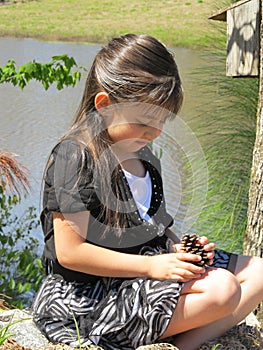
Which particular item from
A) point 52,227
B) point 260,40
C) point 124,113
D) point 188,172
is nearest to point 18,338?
point 52,227

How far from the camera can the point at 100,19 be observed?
24.8 ft

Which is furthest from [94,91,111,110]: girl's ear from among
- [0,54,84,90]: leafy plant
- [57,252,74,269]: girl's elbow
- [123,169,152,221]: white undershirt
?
[0,54,84,90]: leafy plant

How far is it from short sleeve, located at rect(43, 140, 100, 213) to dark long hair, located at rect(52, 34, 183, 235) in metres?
0.02

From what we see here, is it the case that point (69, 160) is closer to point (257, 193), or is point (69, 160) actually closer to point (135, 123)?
point (135, 123)

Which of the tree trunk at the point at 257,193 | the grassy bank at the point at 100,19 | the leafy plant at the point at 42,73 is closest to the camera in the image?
the tree trunk at the point at 257,193

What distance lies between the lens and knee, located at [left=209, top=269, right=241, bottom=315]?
1122mm

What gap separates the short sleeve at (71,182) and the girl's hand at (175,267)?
0.48ft

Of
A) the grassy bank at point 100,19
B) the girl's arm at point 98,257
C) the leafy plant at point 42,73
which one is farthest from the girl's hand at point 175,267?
the grassy bank at point 100,19

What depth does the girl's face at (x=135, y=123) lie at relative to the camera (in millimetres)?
1188

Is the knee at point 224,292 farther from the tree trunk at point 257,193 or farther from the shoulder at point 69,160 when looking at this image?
the tree trunk at point 257,193

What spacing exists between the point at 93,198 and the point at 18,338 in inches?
12.8

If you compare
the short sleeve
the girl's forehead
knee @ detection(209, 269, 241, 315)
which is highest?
the girl's forehead

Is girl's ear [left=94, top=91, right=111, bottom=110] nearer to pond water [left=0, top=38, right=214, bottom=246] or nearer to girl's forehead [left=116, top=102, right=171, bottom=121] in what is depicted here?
girl's forehead [left=116, top=102, right=171, bottom=121]

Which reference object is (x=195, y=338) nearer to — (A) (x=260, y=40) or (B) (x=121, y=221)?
(B) (x=121, y=221)
